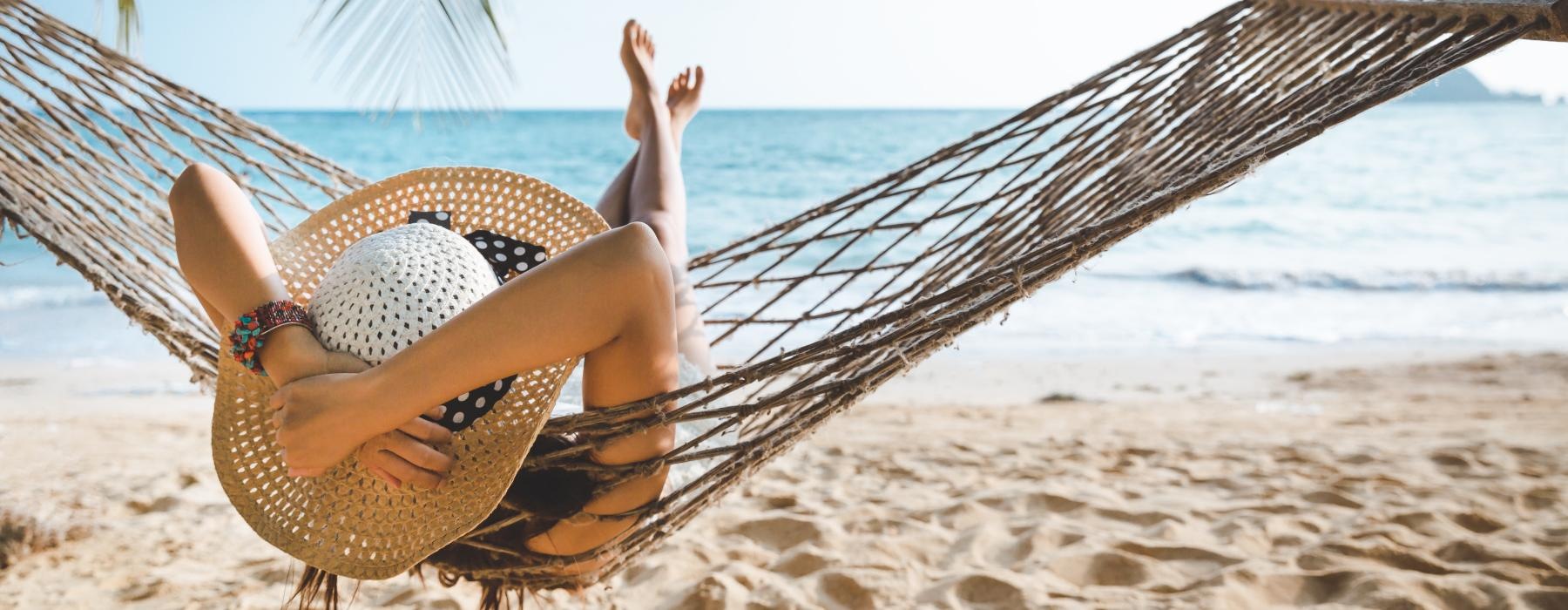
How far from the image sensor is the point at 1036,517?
6.14ft

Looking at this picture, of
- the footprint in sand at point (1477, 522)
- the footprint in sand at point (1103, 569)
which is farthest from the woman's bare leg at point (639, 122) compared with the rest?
the footprint in sand at point (1477, 522)

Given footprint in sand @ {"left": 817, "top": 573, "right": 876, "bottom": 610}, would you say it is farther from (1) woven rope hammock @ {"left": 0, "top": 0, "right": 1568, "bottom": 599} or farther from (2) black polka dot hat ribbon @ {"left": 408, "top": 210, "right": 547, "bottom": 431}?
(2) black polka dot hat ribbon @ {"left": 408, "top": 210, "right": 547, "bottom": 431}

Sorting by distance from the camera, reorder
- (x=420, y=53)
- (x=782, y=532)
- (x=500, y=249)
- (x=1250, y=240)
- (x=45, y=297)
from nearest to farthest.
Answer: (x=500, y=249) → (x=420, y=53) → (x=782, y=532) → (x=45, y=297) → (x=1250, y=240)

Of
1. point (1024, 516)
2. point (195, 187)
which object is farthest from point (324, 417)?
point (1024, 516)

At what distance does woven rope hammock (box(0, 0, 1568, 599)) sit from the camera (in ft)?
3.21

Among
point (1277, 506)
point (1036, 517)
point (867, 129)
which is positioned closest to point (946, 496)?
point (1036, 517)

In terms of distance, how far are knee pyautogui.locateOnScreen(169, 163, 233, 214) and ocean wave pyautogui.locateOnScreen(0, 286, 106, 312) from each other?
486cm

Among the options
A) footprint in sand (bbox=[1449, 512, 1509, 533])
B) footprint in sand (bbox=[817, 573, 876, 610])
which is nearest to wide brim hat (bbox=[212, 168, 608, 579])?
footprint in sand (bbox=[817, 573, 876, 610])

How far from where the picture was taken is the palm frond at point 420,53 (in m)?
1.16

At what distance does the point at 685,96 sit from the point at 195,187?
1.08 meters

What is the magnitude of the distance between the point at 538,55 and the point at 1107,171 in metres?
9.27

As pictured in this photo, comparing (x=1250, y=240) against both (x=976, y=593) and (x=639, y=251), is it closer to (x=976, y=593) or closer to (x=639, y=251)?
(x=976, y=593)

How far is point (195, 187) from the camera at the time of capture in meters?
0.91

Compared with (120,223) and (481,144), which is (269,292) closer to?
(120,223)
